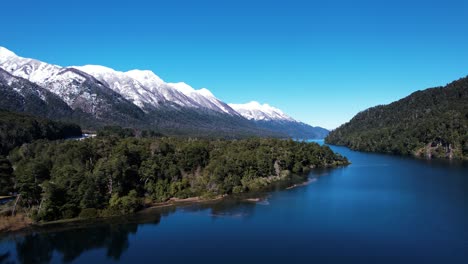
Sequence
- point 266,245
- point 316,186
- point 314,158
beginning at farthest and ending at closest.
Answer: point 314,158
point 316,186
point 266,245

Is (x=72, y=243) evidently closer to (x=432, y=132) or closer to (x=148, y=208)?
(x=148, y=208)

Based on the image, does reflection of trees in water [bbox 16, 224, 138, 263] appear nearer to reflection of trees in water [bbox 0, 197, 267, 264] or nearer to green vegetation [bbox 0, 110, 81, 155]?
reflection of trees in water [bbox 0, 197, 267, 264]

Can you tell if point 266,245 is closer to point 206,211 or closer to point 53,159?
point 206,211

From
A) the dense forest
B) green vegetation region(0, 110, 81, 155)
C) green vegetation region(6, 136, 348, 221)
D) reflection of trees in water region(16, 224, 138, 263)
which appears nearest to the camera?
reflection of trees in water region(16, 224, 138, 263)

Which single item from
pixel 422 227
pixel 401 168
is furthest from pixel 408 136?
pixel 422 227

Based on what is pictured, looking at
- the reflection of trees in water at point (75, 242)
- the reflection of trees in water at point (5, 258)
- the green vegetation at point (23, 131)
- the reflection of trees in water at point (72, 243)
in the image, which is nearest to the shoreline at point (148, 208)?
the reflection of trees in water at point (75, 242)

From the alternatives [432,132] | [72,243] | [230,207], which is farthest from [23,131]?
[432,132]

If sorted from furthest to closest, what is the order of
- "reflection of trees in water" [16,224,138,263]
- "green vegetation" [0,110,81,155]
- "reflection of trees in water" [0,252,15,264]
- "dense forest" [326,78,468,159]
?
1. "dense forest" [326,78,468,159]
2. "green vegetation" [0,110,81,155]
3. "reflection of trees in water" [16,224,138,263]
4. "reflection of trees in water" [0,252,15,264]

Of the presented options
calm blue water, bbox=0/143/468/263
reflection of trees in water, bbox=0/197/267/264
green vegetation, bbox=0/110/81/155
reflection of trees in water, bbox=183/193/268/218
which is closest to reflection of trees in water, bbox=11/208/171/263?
reflection of trees in water, bbox=0/197/267/264
